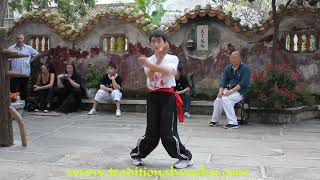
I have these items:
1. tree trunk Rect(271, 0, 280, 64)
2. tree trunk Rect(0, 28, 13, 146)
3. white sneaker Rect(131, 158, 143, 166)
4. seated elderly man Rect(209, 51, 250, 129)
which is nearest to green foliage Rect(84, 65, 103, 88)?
seated elderly man Rect(209, 51, 250, 129)

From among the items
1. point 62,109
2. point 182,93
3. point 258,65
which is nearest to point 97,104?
point 62,109

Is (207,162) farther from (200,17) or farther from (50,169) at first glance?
(200,17)

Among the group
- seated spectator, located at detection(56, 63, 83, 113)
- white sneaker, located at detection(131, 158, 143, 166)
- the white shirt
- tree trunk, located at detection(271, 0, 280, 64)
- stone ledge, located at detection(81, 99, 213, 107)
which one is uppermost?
tree trunk, located at detection(271, 0, 280, 64)

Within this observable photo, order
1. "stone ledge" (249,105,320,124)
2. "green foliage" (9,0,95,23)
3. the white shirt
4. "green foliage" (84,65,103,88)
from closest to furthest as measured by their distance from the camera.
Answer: the white shirt → "stone ledge" (249,105,320,124) → "green foliage" (84,65,103,88) → "green foliage" (9,0,95,23)

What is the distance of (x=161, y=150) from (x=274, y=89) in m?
3.23

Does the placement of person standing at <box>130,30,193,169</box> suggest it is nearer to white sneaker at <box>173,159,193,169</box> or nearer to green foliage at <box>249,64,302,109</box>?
white sneaker at <box>173,159,193,169</box>

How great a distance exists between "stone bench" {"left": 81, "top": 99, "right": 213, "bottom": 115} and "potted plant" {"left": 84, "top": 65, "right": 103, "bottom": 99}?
21 centimetres

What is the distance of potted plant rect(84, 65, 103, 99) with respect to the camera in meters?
9.99

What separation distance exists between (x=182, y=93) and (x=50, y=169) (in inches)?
174

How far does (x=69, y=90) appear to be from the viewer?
9.77 metres

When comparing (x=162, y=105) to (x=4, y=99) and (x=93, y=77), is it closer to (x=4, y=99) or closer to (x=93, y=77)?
(x=4, y=99)

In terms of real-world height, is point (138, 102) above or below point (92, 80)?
below

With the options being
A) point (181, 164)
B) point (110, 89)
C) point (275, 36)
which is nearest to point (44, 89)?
point (110, 89)

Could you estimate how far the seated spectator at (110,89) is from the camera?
368 inches
